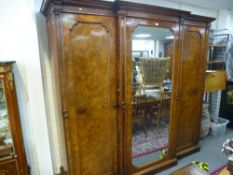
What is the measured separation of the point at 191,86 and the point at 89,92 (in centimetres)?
152

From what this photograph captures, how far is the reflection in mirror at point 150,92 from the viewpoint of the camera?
171cm

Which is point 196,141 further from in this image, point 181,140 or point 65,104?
point 65,104

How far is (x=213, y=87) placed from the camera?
2822mm

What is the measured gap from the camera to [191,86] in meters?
2.20

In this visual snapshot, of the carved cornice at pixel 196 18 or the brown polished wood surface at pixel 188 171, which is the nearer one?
the brown polished wood surface at pixel 188 171

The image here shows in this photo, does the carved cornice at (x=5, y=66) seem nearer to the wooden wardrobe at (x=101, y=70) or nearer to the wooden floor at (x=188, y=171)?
the wooden wardrobe at (x=101, y=70)

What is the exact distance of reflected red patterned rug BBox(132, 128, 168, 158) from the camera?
197cm

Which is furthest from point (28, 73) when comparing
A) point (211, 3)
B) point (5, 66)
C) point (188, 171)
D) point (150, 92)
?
point (211, 3)

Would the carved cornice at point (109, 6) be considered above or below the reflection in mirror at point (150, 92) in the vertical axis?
above

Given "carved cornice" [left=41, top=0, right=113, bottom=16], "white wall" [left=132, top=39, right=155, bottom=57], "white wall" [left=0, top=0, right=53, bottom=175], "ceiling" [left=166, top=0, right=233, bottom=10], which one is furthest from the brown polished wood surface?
"ceiling" [left=166, top=0, right=233, bottom=10]

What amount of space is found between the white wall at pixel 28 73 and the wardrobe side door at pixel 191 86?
178 cm

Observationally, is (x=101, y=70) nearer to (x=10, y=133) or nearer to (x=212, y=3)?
(x=10, y=133)

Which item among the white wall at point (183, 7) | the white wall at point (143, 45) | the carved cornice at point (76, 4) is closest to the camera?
the carved cornice at point (76, 4)

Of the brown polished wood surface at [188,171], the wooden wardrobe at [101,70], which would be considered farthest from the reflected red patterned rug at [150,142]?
the brown polished wood surface at [188,171]
